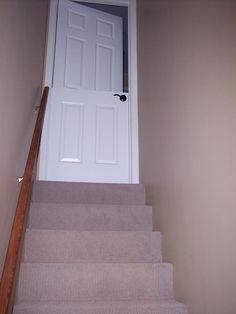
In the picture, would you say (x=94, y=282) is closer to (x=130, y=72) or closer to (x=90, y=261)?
(x=90, y=261)

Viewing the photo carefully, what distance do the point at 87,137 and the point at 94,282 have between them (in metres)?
1.81

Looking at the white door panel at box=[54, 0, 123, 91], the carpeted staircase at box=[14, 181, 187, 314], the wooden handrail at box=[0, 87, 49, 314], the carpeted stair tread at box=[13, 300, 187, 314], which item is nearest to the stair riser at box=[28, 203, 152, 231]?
the carpeted staircase at box=[14, 181, 187, 314]

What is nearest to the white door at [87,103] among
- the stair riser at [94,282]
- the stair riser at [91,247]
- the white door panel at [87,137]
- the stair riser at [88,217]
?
the white door panel at [87,137]

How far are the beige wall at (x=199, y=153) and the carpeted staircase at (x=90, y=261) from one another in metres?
0.14

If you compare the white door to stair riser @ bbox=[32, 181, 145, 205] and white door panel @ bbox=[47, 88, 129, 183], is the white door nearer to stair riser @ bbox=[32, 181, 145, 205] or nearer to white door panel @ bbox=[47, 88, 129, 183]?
white door panel @ bbox=[47, 88, 129, 183]

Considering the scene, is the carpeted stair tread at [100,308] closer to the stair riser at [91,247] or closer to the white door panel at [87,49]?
the stair riser at [91,247]

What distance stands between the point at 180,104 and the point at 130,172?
1.29 metres

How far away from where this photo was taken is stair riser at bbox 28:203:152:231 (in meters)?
2.42

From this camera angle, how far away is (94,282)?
1.98 m

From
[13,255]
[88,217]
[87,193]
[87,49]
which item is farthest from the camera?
[87,49]

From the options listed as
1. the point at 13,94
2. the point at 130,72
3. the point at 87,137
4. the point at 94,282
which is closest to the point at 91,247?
the point at 94,282

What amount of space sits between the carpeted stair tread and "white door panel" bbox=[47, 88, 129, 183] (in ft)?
5.45

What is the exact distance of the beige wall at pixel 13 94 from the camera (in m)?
1.67

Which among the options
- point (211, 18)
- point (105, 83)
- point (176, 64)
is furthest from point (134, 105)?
point (211, 18)
